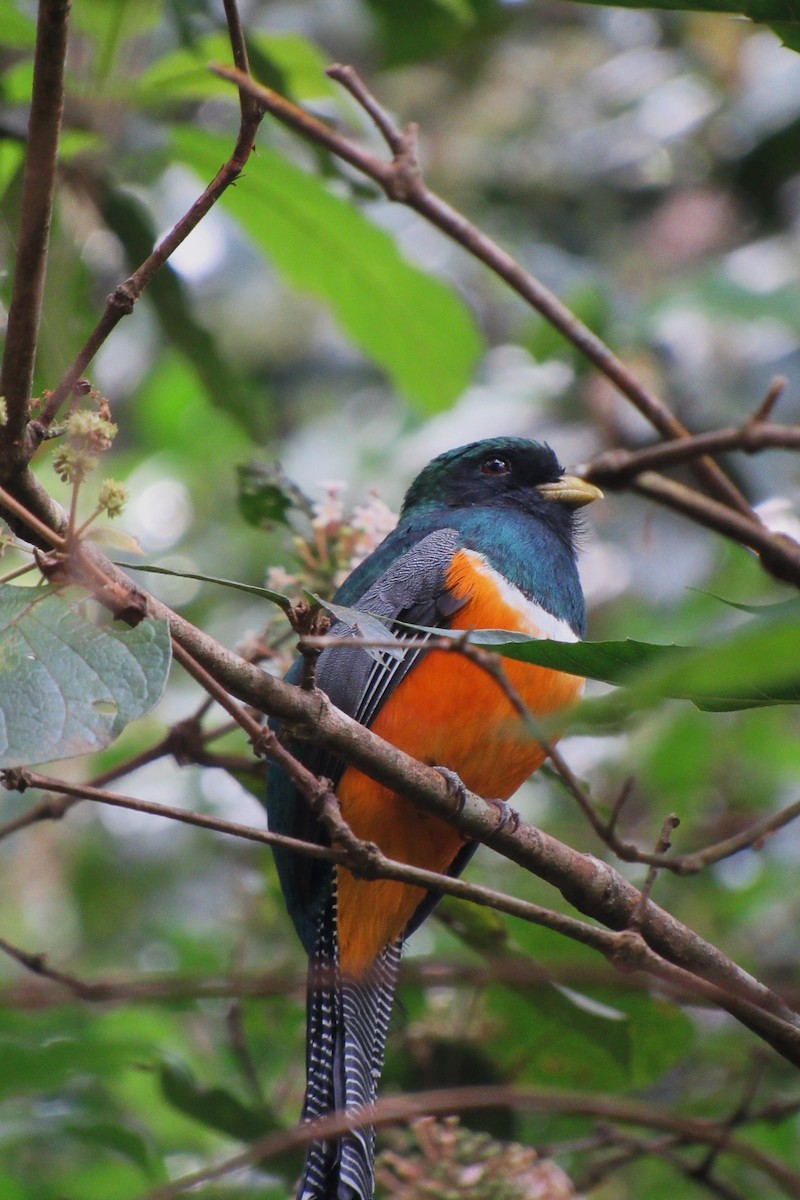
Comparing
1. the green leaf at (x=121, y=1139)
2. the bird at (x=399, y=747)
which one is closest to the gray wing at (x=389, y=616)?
the bird at (x=399, y=747)

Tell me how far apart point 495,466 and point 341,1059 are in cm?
174

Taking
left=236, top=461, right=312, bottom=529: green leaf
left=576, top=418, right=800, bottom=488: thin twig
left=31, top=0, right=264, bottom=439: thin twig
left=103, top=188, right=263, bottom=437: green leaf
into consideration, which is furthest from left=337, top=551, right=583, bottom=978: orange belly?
left=31, top=0, right=264, bottom=439: thin twig

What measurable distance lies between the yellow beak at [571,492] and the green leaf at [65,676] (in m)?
2.17

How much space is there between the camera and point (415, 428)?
5.51m

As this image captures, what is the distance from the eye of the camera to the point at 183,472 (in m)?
7.04

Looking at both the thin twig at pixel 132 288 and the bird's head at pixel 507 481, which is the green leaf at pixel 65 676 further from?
the bird's head at pixel 507 481

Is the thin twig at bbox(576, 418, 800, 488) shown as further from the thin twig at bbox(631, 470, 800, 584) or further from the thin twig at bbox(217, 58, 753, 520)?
the thin twig at bbox(217, 58, 753, 520)

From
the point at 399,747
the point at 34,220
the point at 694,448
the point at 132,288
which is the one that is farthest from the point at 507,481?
the point at 34,220

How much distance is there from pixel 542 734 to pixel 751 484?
3930mm

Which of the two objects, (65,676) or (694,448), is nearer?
(65,676)

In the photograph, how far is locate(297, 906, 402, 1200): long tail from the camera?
282 cm

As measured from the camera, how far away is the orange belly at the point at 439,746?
318cm

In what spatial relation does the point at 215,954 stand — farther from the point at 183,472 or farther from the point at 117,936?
the point at 183,472

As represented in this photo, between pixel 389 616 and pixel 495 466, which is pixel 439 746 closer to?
pixel 389 616
